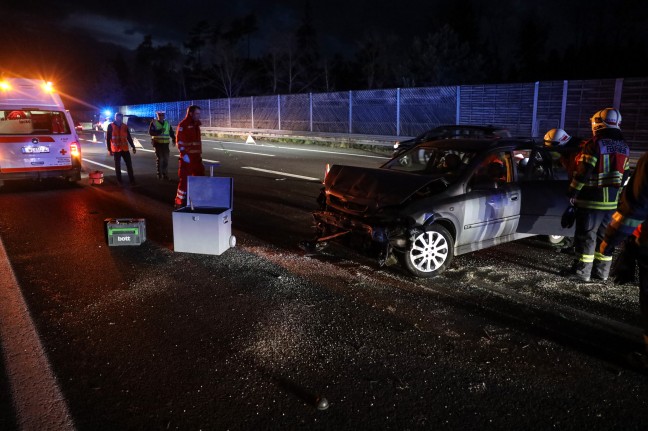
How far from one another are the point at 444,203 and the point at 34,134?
953cm

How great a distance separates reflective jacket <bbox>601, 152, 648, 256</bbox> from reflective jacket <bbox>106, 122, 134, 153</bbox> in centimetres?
1065

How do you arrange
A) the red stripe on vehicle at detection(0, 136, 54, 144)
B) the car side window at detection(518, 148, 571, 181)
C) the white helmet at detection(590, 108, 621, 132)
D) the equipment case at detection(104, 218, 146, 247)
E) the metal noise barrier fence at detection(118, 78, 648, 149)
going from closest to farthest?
1. the white helmet at detection(590, 108, 621, 132)
2. the car side window at detection(518, 148, 571, 181)
3. the equipment case at detection(104, 218, 146, 247)
4. the red stripe on vehicle at detection(0, 136, 54, 144)
5. the metal noise barrier fence at detection(118, 78, 648, 149)

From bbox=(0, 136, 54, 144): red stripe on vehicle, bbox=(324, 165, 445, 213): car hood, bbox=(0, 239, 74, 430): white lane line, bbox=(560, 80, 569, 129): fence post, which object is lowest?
bbox=(0, 239, 74, 430): white lane line

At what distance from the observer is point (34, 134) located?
1092 cm

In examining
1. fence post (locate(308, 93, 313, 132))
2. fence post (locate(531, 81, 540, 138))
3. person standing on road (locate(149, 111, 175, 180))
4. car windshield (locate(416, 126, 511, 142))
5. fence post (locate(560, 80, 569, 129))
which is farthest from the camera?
fence post (locate(308, 93, 313, 132))

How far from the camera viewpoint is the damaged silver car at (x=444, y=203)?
5367 millimetres

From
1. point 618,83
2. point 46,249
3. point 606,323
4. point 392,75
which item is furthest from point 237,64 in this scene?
point 606,323

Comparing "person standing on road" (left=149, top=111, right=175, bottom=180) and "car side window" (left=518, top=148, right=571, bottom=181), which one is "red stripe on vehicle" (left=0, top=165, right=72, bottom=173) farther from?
"car side window" (left=518, top=148, right=571, bottom=181)

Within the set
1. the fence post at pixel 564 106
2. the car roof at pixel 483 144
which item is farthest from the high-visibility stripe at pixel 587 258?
the fence post at pixel 564 106

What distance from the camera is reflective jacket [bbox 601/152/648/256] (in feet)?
11.7

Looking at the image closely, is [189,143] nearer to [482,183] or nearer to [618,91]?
[482,183]

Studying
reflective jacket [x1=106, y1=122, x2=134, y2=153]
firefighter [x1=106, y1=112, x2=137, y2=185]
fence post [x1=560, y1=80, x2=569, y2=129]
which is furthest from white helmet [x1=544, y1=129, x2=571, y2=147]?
fence post [x1=560, y1=80, x2=569, y2=129]

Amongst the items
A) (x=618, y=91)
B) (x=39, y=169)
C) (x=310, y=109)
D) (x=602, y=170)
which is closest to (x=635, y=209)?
(x=602, y=170)

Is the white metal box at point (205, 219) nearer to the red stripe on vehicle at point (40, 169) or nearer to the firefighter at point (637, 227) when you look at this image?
the firefighter at point (637, 227)
